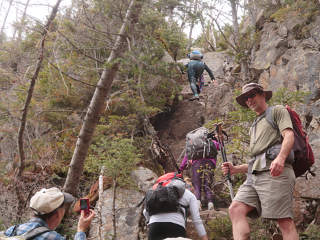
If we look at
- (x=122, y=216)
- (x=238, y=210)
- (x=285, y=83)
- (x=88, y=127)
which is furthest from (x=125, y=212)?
(x=285, y=83)

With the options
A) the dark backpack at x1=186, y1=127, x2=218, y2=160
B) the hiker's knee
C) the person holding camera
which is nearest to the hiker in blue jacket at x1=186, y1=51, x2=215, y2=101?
the dark backpack at x1=186, y1=127, x2=218, y2=160

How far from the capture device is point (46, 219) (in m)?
2.54

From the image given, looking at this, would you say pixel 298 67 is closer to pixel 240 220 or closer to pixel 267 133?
pixel 267 133

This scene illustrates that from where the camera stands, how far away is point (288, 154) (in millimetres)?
3008

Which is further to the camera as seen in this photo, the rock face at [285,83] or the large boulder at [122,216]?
the large boulder at [122,216]

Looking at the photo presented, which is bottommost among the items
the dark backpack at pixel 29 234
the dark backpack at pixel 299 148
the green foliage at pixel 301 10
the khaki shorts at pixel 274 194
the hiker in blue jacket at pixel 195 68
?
the dark backpack at pixel 29 234

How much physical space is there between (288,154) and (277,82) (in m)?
6.03

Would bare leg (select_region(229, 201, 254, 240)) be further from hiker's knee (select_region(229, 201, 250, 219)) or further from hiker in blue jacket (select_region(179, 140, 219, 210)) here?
hiker in blue jacket (select_region(179, 140, 219, 210))

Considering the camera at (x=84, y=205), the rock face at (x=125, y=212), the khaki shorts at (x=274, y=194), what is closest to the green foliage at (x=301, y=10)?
the rock face at (x=125, y=212)

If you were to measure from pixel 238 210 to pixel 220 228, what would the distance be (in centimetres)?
207

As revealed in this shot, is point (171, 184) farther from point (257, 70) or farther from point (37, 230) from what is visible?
point (257, 70)

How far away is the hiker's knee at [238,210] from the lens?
3.20 metres

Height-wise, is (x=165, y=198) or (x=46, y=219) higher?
(x=165, y=198)

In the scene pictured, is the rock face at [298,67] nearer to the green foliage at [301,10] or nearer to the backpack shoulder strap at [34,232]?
the green foliage at [301,10]
